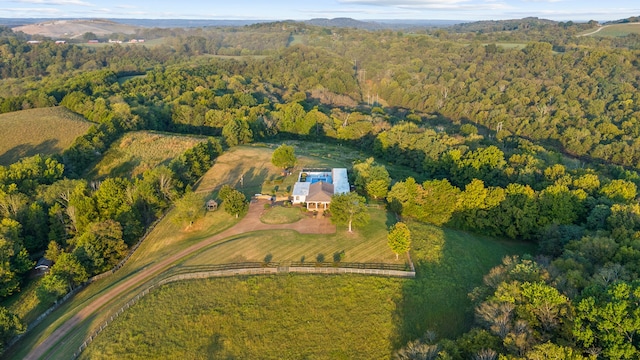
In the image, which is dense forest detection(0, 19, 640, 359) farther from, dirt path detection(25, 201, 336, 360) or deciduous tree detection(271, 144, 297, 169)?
deciduous tree detection(271, 144, 297, 169)

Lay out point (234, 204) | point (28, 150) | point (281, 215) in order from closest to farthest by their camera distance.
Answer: point (234, 204)
point (281, 215)
point (28, 150)

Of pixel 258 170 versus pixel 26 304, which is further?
pixel 258 170

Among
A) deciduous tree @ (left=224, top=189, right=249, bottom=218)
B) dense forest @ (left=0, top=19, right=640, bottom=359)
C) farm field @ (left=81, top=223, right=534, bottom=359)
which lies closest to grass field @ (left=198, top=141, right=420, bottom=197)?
dense forest @ (left=0, top=19, right=640, bottom=359)

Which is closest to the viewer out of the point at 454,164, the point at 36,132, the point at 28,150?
the point at 454,164

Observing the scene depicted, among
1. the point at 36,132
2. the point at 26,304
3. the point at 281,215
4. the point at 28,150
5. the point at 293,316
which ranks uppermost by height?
the point at 281,215

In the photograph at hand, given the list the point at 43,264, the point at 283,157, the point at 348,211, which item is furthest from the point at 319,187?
the point at 43,264

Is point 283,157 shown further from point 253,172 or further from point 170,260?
point 170,260
